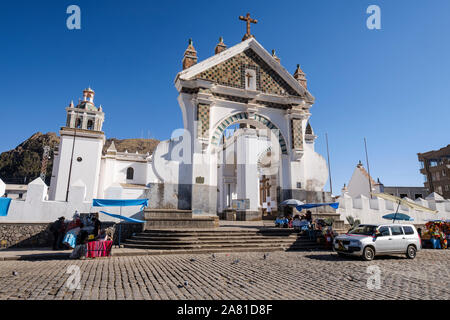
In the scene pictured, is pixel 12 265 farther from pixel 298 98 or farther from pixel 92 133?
pixel 92 133

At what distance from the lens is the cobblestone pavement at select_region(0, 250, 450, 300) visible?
5.29 m

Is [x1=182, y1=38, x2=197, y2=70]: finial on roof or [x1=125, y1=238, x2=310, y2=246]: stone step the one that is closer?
[x1=125, y1=238, x2=310, y2=246]: stone step

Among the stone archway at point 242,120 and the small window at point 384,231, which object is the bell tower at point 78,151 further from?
the small window at point 384,231

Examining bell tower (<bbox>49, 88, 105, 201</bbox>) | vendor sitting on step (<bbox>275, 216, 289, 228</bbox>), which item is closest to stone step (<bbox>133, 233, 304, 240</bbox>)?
vendor sitting on step (<bbox>275, 216, 289, 228</bbox>)

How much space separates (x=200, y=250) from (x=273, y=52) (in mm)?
14985

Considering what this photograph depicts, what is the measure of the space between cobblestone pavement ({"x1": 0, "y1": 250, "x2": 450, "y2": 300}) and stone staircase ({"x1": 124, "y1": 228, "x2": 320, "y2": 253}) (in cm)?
201

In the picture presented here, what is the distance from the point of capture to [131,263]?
8766 mm

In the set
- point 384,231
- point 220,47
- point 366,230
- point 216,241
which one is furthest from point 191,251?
point 220,47

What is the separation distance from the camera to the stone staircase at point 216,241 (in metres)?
11.6

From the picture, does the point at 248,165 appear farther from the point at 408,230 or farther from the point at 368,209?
the point at 408,230

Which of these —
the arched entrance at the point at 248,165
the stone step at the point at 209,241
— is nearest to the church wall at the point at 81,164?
the arched entrance at the point at 248,165

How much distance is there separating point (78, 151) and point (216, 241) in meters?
32.4

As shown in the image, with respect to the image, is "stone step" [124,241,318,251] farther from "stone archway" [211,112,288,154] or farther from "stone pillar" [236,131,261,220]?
"stone pillar" [236,131,261,220]
